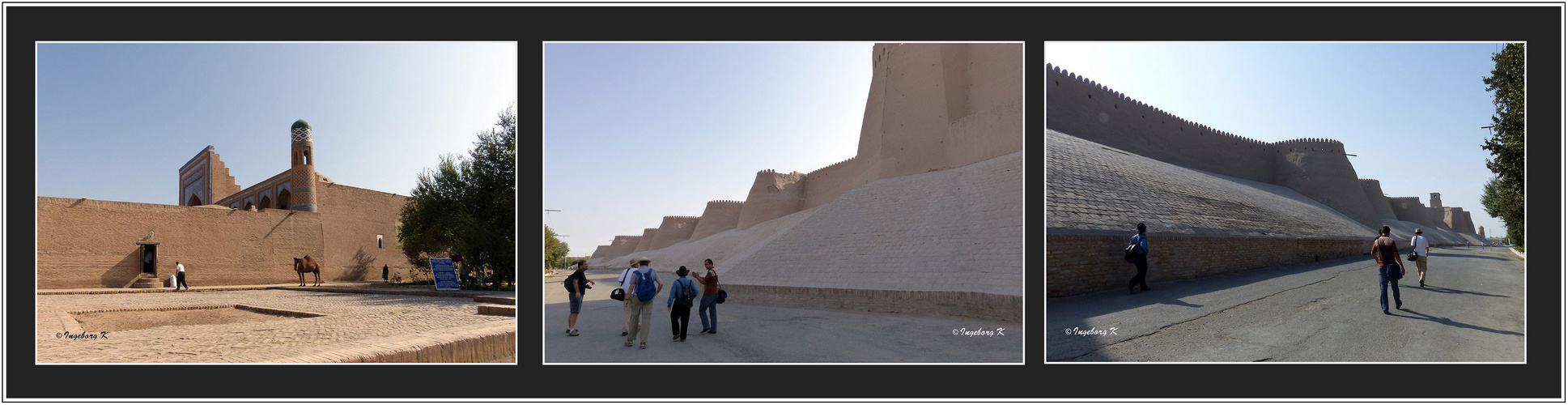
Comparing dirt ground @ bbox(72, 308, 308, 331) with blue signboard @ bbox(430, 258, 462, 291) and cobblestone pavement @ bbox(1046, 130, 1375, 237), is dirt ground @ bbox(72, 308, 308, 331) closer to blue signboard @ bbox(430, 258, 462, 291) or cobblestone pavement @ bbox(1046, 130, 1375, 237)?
blue signboard @ bbox(430, 258, 462, 291)

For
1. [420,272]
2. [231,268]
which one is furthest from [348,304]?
[420,272]

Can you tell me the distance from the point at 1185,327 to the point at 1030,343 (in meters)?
2.29

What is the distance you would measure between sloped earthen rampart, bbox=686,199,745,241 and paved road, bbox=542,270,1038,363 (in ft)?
103

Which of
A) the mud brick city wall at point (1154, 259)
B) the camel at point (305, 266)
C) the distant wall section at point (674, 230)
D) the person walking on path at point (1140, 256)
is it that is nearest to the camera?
the mud brick city wall at point (1154, 259)

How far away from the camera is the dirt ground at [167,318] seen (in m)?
10.1

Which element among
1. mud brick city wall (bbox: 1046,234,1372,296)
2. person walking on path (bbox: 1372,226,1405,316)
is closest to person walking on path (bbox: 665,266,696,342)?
mud brick city wall (bbox: 1046,234,1372,296)

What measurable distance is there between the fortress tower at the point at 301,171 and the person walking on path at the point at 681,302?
83.7 feet

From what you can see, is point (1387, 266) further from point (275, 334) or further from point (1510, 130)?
point (275, 334)

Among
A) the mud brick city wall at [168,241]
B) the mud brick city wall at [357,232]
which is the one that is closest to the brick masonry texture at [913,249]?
the mud brick city wall at [168,241]

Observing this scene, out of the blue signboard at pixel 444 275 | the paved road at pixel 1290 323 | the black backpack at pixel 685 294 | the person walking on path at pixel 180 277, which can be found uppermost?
the black backpack at pixel 685 294

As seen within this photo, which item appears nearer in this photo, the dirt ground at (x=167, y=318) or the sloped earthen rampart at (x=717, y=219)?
the dirt ground at (x=167, y=318)

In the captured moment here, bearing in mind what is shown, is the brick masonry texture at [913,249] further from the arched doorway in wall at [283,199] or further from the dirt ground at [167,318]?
the arched doorway in wall at [283,199]

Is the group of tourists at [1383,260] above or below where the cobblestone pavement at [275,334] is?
above

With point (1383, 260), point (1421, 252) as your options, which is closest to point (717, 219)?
point (1421, 252)
